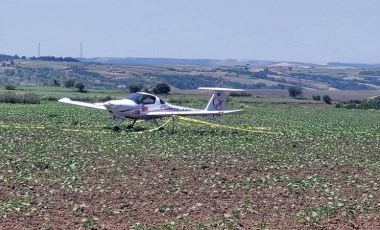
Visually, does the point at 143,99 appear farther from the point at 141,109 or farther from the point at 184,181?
the point at 184,181

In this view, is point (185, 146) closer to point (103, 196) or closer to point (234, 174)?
point (234, 174)

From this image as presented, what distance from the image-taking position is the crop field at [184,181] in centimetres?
1343

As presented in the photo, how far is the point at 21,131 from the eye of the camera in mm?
30281

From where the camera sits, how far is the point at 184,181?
17.8 meters

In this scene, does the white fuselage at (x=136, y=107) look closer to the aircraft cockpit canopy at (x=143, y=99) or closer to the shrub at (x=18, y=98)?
the aircraft cockpit canopy at (x=143, y=99)

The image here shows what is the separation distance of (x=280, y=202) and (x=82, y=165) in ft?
21.2

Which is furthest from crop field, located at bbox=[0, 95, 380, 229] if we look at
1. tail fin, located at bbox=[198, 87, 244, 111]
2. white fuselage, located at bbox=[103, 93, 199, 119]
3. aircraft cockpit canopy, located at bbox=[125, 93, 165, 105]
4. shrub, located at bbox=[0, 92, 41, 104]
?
shrub, located at bbox=[0, 92, 41, 104]

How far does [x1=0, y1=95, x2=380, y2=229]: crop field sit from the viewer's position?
44.1ft

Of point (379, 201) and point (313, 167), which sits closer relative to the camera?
point (379, 201)

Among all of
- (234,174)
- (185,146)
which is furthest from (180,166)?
(185,146)

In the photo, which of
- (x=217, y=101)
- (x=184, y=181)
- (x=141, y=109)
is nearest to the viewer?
(x=184, y=181)

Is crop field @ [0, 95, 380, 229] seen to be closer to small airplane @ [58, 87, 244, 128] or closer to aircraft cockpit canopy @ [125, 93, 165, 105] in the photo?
small airplane @ [58, 87, 244, 128]

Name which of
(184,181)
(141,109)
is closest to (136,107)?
(141,109)

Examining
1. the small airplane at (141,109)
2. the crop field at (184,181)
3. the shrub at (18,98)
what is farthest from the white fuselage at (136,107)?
the shrub at (18,98)
